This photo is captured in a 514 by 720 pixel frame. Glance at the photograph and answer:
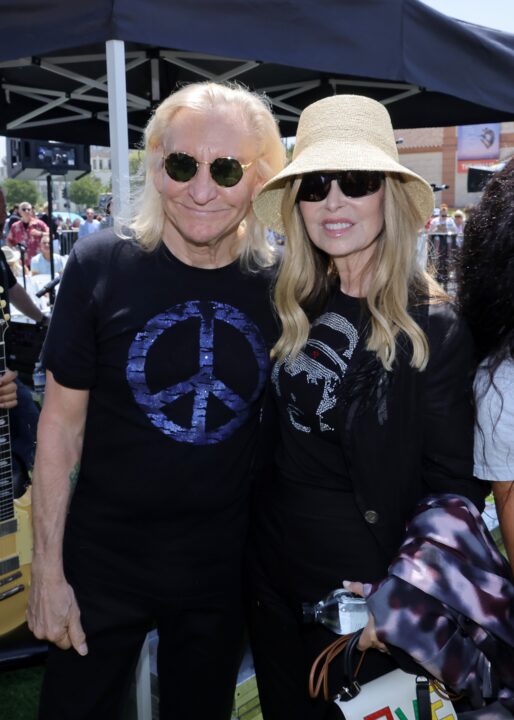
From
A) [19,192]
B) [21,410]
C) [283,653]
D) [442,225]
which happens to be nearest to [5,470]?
[21,410]

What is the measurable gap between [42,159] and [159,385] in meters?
6.42

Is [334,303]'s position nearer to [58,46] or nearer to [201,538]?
[201,538]

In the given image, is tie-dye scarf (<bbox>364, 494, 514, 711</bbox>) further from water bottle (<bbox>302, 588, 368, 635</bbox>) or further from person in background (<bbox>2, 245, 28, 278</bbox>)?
person in background (<bbox>2, 245, 28, 278</bbox>)

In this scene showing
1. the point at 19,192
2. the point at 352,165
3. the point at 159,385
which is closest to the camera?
the point at 352,165

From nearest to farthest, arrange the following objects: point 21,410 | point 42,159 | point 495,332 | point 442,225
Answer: point 495,332 < point 21,410 < point 42,159 < point 442,225

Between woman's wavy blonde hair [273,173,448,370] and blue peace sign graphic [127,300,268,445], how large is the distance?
0.41 ft

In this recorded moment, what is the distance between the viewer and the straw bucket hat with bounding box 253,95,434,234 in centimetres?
162

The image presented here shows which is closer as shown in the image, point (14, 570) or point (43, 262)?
point (14, 570)

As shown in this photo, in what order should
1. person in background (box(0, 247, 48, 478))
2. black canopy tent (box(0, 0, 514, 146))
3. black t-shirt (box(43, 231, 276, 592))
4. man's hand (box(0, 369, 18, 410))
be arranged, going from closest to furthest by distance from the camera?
black t-shirt (box(43, 231, 276, 592)) < black canopy tent (box(0, 0, 514, 146)) < man's hand (box(0, 369, 18, 410)) < person in background (box(0, 247, 48, 478))

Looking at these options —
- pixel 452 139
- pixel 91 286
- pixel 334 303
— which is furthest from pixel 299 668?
pixel 452 139

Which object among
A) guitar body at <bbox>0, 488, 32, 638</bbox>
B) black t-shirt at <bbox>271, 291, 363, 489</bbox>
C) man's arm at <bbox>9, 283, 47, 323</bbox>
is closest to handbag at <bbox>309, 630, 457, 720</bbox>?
black t-shirt at <bbox>271, 291, 363, 489</bbox>

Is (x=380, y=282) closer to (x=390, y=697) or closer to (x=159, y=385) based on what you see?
(x=159, y=385)

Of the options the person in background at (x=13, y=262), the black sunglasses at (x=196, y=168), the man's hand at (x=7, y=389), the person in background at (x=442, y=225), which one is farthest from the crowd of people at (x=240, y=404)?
the person in background at (x=442, y=225)

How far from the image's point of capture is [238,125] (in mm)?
1798
